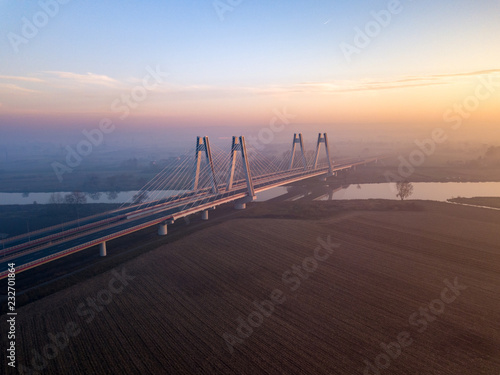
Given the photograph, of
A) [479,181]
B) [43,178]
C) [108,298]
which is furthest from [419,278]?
[43,178]

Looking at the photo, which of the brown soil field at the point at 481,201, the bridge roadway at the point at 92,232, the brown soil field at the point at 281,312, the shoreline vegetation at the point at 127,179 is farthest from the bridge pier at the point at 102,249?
the brown soil field at the point at 481,201

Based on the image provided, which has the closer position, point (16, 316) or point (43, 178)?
point (16, 316)

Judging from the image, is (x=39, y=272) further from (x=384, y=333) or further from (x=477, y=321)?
(x=477, y=321)

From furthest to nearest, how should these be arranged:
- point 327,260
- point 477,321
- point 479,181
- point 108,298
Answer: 1. point 479,181
2. point 327,260
3. point 108,298
4. point 477,321

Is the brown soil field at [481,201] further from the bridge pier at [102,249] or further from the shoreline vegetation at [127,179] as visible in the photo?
the bridge pier at [102,249]

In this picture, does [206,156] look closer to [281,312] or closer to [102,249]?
[102,249]

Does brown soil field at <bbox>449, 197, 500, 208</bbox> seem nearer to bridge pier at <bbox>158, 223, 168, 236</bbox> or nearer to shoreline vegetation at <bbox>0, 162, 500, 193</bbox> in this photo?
shoreline vegetation at <bbox>0, 162, 500, 193</bbox>

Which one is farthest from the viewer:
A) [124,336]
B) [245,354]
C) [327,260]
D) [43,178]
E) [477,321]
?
[43,178]

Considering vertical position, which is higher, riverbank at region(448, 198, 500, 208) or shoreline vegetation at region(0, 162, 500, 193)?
shoreline vegetation at region(0, 162, 500, 193)

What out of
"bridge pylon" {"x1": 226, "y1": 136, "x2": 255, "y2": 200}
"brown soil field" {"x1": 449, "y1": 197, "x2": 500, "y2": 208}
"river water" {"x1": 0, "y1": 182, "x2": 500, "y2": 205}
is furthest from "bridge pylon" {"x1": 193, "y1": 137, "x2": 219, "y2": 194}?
"brown soil field" {"x1": 449, "y1": 197, "x2": 500, "y2": 208}
